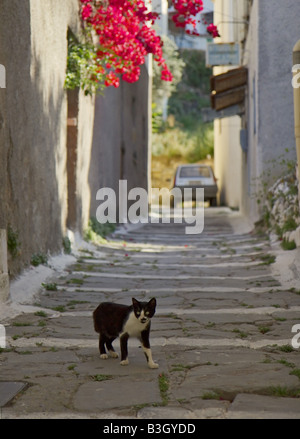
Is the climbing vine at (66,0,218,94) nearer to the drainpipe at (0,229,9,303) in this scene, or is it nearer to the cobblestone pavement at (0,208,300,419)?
the cobblestone pavement at (0,208,300,419)

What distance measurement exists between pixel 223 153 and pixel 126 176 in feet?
32.8

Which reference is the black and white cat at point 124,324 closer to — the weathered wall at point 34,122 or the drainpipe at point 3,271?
the drainpipe at point 3,271

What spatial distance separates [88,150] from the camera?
10734 millimetres

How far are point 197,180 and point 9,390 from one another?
20005 millimetres

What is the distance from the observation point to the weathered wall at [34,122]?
6023 millimetres

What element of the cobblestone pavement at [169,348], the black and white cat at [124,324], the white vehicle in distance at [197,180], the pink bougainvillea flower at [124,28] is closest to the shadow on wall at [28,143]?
the cobblestone pavement at [169,348]

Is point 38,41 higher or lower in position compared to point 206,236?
higher

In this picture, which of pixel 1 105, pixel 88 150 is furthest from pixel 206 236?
pixel 1 105

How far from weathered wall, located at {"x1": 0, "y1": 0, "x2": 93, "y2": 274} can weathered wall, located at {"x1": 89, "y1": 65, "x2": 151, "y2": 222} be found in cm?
259

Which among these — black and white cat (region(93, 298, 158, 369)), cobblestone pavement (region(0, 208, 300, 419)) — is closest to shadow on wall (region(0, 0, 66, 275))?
cobblestone pavement (region(0, 208, 300, 419))

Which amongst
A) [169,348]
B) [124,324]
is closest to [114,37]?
[169,348]

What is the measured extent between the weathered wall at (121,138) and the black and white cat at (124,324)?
6993mm

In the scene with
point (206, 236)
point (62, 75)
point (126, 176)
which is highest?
point (62, 75)
